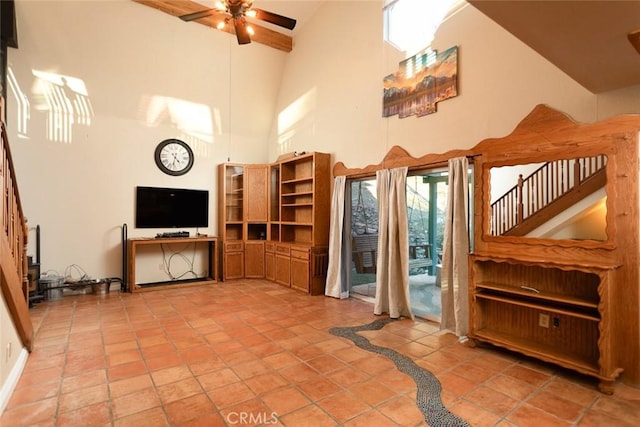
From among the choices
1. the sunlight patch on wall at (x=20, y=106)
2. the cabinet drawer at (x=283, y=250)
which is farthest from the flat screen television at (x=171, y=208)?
the sunlight patch on wall at (x=20, y=106)

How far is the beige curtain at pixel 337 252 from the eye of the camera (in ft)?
17.6

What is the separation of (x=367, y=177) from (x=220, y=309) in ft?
9.70

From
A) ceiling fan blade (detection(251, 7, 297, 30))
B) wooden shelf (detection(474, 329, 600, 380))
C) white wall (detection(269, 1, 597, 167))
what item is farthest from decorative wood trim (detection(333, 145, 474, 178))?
ceiling fan blade (detection(251, 7, 297, 30))

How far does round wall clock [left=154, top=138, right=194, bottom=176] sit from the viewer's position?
6.34 m

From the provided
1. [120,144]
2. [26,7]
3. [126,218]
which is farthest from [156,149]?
[26,7]

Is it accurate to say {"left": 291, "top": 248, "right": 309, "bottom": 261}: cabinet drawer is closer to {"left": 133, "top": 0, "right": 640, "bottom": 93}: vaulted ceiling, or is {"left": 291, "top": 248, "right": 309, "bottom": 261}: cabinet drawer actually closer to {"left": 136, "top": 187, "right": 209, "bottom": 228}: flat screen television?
{"left": 136, "top": 187, "right": 209, "bottom": 228}: flat screen television

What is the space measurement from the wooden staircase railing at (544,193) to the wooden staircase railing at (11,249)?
4.33 m

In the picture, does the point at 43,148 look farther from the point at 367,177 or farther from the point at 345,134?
the point at 367,177

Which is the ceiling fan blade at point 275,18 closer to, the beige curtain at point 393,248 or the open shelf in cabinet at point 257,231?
the beige curtain at point 393,248

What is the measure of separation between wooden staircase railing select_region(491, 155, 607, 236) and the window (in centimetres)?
220

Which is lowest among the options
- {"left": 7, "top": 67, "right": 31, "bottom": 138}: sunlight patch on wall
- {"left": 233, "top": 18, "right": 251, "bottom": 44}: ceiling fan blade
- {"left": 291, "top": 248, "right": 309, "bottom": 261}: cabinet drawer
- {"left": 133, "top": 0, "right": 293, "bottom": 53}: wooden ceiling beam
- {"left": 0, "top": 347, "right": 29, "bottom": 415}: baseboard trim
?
Result: {"left": 0, "top": 347, "right": 29, "bottom": 415}: baseboard trim

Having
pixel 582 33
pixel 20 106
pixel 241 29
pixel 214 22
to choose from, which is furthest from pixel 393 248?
pixel 20 106

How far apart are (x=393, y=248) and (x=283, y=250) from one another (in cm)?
250

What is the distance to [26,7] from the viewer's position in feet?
15.3
